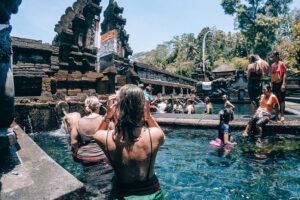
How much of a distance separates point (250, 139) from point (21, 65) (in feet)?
26.2

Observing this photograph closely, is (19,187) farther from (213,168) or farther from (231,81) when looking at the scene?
(231,81)

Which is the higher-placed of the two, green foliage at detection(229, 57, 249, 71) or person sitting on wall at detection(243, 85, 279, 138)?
green foliage at detection(229, 57, 249, 71)

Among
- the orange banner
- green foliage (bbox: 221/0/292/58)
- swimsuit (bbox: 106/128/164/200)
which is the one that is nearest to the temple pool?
swimsuit (bbox: 106/128/164/200)

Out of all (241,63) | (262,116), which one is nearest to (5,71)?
(262,116)

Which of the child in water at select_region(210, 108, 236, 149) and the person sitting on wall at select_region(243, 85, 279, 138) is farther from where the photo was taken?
the person sitting on wall at select_region(243, 85, 279, 138)

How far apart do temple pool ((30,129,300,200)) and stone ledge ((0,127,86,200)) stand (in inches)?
44.5

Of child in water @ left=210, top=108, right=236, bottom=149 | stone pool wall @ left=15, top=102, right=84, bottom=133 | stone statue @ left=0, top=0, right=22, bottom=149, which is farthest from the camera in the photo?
stone pool wall @ left=15, top=102, right=84, bottom=133

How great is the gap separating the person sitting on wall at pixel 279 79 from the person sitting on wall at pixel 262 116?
648 mm

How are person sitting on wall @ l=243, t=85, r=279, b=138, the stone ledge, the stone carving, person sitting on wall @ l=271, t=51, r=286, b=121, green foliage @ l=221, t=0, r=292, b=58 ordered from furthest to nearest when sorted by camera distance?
green foliage @ l=221, t=0, r=292, b=58
the stone carving
person sitting on wall @ l=271, t=51, r=286, b=121
person sitting on wall @ l=243, t=85, r=279, b=138
the stone ledge

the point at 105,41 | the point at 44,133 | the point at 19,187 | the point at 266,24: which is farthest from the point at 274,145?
the point at 266,24

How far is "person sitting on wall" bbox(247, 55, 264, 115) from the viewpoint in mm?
5777

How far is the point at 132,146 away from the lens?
1517mm

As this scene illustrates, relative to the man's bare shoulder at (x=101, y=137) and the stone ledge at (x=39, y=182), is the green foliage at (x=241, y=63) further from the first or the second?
the stone ledge at (x=39, y=182)

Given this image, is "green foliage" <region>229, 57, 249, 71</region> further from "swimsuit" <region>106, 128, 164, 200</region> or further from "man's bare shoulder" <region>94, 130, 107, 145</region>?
"man's bare shoulder" <region>94, 130, 107, 145</region>
